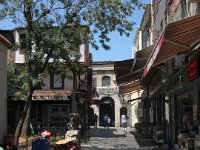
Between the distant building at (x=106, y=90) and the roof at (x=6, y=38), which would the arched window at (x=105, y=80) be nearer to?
the distant building at (x=106, y=90)

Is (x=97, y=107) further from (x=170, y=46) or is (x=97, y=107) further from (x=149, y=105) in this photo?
(x=170, y=46)

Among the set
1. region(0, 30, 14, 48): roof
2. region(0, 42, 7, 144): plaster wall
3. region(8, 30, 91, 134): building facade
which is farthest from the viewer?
region(8, 30, 91, 134): building facade

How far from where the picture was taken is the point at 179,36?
31.1 feet

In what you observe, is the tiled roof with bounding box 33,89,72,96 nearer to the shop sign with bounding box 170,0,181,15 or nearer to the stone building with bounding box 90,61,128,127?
the shop sign with bounding box 170,0,181,15

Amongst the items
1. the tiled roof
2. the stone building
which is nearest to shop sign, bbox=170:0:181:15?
the tiled roof

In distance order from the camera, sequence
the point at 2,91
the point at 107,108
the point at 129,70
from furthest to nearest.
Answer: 1. the point at 107,108
2. the point at 129,70
3. the point at 2,91

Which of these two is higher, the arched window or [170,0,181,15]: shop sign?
[170,0,181,15]: shop sign

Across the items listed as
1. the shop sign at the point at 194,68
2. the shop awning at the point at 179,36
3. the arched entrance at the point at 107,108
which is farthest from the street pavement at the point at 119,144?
the arched entrance at the point at 107,108

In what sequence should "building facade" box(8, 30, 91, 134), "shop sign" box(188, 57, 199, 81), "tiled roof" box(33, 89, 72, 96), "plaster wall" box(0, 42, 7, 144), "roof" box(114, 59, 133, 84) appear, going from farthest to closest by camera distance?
"building facade" box(8, 30, 91, 134), "tiled roof" box(33, 89, 72, 96), "roof" box(114, 59, 133, 84), "plaster wall" box(0, 42, 7, 144), "shop sign" box(188, 57, 199, 81)

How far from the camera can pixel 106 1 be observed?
20859mm

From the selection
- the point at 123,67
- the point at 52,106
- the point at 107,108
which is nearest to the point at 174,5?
the point at 123,67

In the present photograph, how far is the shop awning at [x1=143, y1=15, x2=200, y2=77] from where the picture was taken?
886cm

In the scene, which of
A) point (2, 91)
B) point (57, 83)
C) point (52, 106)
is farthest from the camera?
point (57, 83)

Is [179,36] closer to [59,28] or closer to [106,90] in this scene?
[59,28]
